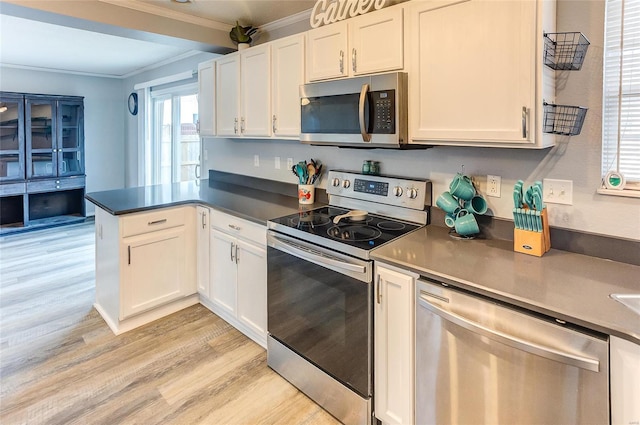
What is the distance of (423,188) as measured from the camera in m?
2.04

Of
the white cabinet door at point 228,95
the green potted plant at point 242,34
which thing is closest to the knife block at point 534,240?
the white cabinet door at point 228,95

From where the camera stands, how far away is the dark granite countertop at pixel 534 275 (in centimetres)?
111

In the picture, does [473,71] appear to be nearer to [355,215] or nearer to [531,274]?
[531,274]

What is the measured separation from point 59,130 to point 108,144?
2.42 feet

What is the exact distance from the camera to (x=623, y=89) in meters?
1.51

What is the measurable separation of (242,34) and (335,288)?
7.29 feet

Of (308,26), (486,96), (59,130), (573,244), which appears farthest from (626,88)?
(59,130)

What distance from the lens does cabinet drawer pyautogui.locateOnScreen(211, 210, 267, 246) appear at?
2295mm

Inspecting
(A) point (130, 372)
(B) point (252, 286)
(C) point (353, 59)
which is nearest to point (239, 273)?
(B) point (252, 286)

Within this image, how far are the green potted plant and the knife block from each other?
7.94 ft

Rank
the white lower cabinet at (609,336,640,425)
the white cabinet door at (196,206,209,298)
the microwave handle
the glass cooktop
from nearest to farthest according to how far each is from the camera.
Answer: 1. the white lower cabinet at (609,336,640,425)
2. the glass cooktop
3. the microwave handle
4. the white cabinet door at (196,206,209,298)

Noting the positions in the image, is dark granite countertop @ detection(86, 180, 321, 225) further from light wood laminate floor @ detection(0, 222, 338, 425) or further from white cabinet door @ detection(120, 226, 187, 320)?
light wood laminate floor @ detection(0, 222, 338, 425)

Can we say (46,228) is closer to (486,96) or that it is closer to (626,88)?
(486,96)

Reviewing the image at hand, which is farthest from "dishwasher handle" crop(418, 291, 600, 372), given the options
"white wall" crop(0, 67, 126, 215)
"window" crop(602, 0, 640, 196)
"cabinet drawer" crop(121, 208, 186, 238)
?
"white wall" crop(0, 67, 126, 215)
